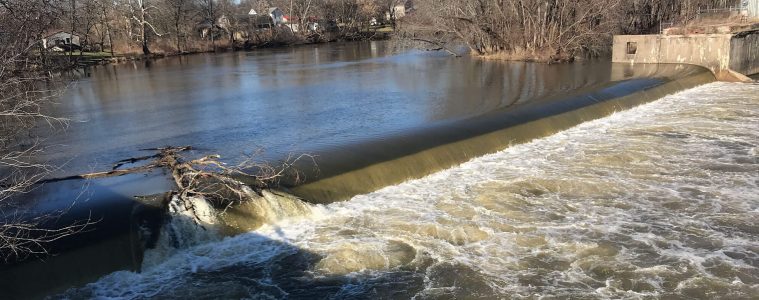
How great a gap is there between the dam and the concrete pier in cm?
575

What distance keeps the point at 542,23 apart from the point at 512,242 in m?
24.8

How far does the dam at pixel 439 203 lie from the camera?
23.6 feet

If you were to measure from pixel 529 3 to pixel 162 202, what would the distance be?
26581mm

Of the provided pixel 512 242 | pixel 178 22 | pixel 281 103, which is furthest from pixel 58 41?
pixel 178 22

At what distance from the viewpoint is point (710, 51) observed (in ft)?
79.4

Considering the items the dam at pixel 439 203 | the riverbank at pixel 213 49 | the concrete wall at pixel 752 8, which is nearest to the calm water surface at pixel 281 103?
the dam at pixel 439 203

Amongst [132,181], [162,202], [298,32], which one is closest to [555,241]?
[162,202]

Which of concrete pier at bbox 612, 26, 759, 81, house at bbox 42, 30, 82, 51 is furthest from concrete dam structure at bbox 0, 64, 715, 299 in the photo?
house at bbox 42, 30, 82, 51

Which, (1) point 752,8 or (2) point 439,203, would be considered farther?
(1) point 752,8

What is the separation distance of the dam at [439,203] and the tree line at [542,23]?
480 inches

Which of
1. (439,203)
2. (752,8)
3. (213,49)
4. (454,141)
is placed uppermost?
(752,8)

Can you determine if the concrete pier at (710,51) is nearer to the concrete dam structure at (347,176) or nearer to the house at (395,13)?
the concrete dam structure at (347,176)

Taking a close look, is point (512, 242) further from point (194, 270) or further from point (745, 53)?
point (745, 53)

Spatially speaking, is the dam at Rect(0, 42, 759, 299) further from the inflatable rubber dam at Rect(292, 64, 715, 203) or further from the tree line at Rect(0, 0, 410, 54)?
the tree line at Rect(0, 0, 410, 54)
